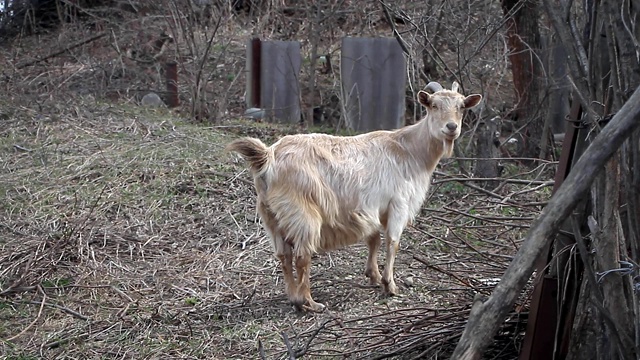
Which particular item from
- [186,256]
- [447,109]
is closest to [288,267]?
[186,256]

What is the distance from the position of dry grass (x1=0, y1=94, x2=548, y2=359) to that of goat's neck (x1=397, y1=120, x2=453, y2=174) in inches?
18.7

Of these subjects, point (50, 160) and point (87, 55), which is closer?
point (50, 160)

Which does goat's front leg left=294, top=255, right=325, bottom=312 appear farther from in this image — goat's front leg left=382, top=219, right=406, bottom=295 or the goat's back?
goat's front leg left=382, top=219, right=406, bottom=295

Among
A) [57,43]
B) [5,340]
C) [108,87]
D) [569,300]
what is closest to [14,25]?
[57,43]

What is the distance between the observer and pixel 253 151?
681cm

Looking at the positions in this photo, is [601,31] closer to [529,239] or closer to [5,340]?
[529,239]

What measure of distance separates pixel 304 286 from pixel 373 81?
7.52 metres

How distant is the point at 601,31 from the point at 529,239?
1.77 meters

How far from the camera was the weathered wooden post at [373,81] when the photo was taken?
13797 millimetres

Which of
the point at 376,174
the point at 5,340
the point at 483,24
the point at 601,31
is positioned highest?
the point at 601,31

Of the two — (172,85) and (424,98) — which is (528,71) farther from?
(172,85)

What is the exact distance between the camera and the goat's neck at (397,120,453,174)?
7.51m

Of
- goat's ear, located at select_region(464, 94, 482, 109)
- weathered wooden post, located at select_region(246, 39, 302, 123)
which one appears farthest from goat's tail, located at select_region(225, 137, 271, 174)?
weathered wooden post, located at select_region(246, 39, 302, 123)

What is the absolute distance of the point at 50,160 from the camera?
34.2 feet
